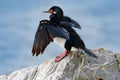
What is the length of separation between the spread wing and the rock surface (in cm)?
51

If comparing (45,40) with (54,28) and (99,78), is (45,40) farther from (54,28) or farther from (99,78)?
(99,78)

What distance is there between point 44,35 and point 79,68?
4.00ft

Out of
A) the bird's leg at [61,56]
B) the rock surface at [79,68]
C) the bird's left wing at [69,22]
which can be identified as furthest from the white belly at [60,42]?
the bird's left wing at [69,22]

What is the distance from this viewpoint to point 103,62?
428 inches

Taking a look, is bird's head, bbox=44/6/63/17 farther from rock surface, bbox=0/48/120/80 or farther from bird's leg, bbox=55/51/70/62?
rock surface, bbox=0/48/120/80

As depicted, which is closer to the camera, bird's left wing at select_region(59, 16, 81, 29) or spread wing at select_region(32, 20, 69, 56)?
spread wing at select_region(32, 20, 69, 56)

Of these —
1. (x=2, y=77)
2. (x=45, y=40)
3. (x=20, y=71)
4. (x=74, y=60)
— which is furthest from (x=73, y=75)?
(x=2, y=77)

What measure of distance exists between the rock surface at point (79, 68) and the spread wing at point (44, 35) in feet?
1.67

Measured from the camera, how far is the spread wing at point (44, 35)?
1055cm

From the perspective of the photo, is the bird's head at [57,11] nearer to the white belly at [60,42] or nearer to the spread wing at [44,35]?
the spread wing at [44,35]

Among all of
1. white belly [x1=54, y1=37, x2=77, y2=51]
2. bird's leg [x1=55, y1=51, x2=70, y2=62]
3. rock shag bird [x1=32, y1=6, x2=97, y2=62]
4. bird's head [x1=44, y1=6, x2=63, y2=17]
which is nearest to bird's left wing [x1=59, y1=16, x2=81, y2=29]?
rock shag bird [x1=32, y1=6, x2=97, y2=62]

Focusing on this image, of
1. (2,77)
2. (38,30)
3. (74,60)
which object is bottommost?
(2,77)

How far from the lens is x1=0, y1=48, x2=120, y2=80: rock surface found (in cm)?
1030

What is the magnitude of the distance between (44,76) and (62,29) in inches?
48.2
